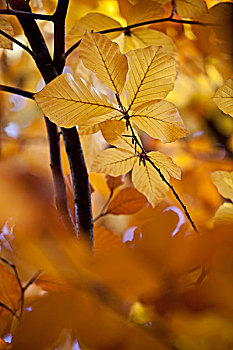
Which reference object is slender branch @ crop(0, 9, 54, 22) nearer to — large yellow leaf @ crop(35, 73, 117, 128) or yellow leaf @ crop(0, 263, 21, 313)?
large yellow leaf @ crop(35, 73, 117, 128)

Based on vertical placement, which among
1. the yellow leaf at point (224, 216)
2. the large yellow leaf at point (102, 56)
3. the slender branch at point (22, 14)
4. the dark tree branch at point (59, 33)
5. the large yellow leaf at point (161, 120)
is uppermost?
the slender branch at point (22, 14)

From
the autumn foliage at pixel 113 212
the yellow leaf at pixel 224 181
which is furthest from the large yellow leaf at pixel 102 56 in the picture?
the yellow leaf at pixel 224 181

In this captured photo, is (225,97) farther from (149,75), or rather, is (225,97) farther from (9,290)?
(9,290)

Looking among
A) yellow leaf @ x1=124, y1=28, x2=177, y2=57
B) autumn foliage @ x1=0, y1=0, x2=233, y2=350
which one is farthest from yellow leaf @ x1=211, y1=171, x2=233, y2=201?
yellow leaf @ x1=124, y1=28, x2=177, y2=57

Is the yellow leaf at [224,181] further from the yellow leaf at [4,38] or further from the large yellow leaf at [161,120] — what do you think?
the yellow leaf at [4,38]

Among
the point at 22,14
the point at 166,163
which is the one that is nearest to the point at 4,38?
the point at 22,14

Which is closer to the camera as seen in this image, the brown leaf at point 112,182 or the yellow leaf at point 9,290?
the yellow leaf at point 9,290
